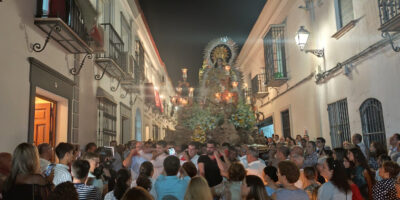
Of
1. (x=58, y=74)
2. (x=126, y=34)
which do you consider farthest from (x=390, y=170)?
(x=126, y=34)

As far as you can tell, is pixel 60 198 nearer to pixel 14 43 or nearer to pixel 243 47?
pixel 14 43

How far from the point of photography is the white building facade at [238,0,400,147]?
8.33 metres

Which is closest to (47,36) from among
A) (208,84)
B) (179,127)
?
(179,127)

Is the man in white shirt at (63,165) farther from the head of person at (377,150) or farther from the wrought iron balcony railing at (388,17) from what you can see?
the wrought iron balcony railing at (388,17)

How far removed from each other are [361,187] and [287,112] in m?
13.4

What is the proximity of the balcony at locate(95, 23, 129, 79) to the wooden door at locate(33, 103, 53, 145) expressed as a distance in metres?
2.28

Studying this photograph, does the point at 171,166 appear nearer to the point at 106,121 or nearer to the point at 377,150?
the point at 377,150

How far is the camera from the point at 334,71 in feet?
36.9

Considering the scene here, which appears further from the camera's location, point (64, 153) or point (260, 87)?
point (260, 87)

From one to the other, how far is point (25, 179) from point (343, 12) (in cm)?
1026

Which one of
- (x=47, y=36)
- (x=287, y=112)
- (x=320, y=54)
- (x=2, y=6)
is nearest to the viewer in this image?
(x=2, y=6)

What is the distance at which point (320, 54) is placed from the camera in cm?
1223

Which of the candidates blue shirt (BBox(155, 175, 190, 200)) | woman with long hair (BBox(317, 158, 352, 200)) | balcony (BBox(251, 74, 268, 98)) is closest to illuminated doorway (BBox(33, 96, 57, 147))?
blue shirt (BBox(155, 175, 190, 200))

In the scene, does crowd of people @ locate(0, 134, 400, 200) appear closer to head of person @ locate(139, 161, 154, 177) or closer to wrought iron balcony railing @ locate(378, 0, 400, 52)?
head of person @ locate(139, 161, 154, 177)
